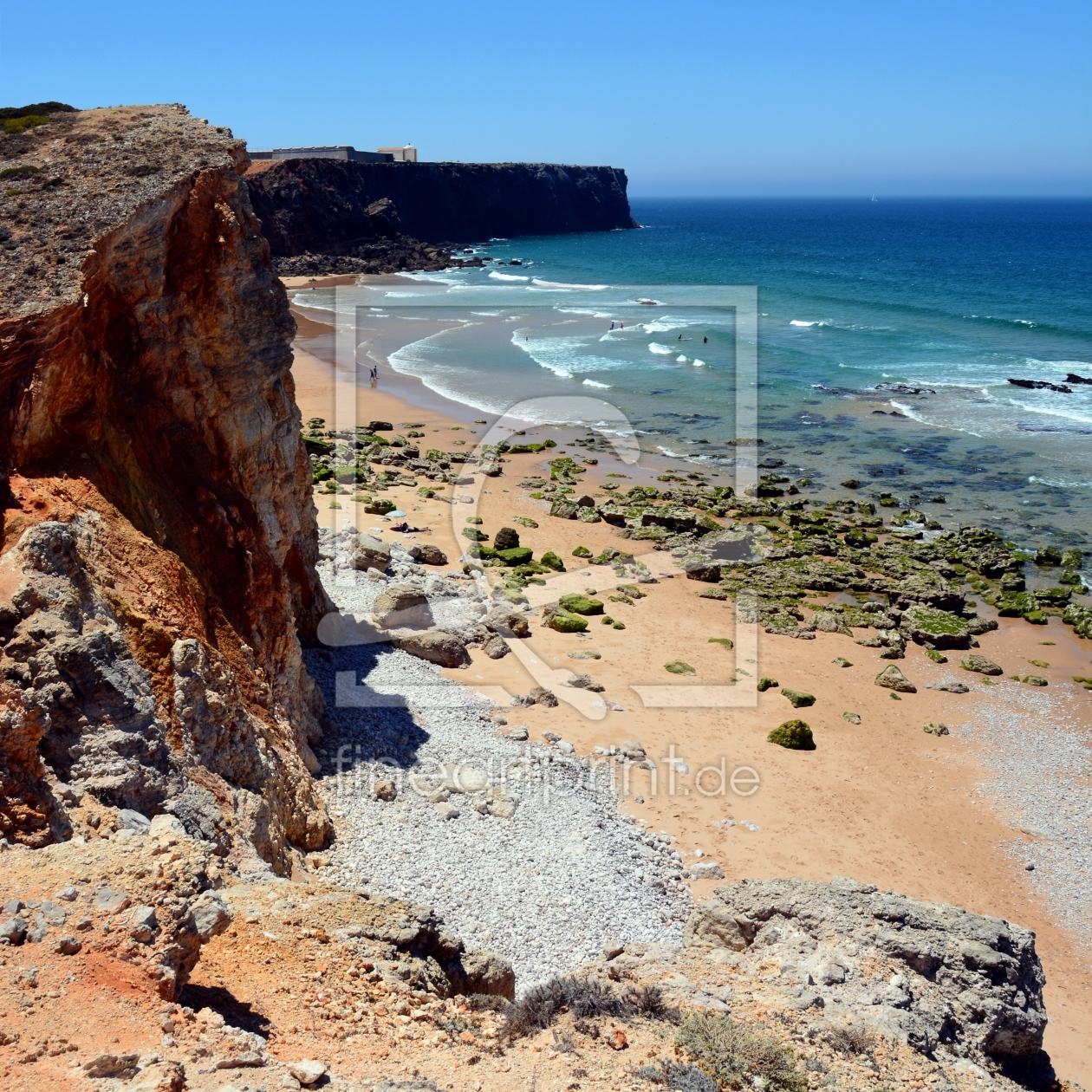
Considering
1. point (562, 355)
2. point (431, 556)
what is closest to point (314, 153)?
point (562, 355)

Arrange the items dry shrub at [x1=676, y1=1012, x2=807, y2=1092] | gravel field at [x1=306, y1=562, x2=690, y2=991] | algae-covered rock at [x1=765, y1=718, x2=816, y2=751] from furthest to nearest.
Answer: algae-covered rock at [x1=765, y1=718, x2=816, y2=751], gravel field at [x1=306, y1=562, x2=690, y2=991], dry shrub at [x1=676, y1=1012, x2=807, y2=1092]

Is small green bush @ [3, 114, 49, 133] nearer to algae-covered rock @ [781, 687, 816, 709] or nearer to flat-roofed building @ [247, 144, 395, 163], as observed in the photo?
algae-covered rock @ [781, 687, 816, 709]

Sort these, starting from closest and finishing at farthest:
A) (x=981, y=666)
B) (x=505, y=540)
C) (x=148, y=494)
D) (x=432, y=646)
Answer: (x=148, y=494) < (x=432, y=646) < (x=981, y=666) < (x=505, y=540)

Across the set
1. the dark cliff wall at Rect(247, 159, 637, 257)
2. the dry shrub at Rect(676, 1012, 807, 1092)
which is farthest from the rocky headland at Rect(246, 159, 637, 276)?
the dry shrub at Rect(676, 1012, 807, 1092)

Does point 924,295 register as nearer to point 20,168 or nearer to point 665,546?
point 665,546

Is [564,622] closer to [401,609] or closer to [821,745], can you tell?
[401,609]

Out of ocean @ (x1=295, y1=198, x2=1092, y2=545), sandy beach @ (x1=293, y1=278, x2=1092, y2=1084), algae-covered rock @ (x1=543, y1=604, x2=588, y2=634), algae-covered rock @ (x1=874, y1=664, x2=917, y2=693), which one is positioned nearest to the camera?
sandy beach @ (x1=293, y1=278, x2=1092, y2=1084)
